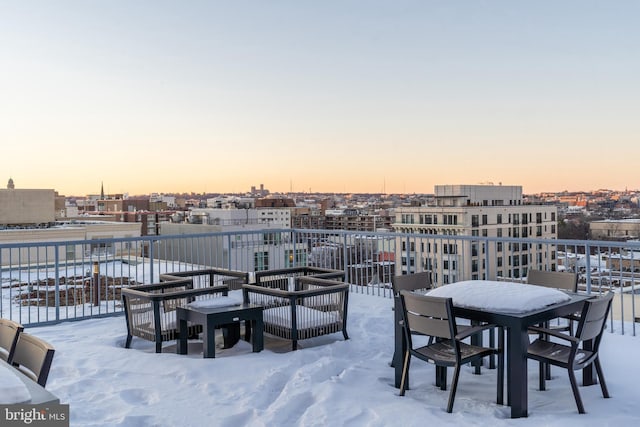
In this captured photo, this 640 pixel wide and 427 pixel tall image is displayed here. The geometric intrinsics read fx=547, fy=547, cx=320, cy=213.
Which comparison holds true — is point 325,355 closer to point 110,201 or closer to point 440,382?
point 440,382

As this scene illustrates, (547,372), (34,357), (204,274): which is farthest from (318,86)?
(34,357)

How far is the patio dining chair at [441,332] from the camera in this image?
13.3 feet

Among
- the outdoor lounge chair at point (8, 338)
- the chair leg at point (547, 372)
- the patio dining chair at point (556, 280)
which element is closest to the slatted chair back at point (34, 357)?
the outdoor lounge chair at point (8, 338)

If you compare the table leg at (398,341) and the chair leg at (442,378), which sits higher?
the table leg at (398,341)

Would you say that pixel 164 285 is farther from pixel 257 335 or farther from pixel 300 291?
pixel 300 291

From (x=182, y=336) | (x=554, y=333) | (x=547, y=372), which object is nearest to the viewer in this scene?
(x=554, y=333)

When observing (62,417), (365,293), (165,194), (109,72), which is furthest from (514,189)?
(165,194)

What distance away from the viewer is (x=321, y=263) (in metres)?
11.0

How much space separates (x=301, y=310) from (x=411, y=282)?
1.38m

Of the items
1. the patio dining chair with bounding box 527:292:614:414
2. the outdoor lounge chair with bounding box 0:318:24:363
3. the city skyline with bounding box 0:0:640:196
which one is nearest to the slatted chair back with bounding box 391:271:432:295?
the patio dining chair with bounding box 527:292:614:414

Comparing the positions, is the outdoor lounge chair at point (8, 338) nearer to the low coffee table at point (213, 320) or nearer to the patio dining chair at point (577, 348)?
the low coffee table at point (213, 320)

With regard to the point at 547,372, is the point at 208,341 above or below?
above

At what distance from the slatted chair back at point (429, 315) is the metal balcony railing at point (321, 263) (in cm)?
199

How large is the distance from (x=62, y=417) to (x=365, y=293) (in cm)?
803
